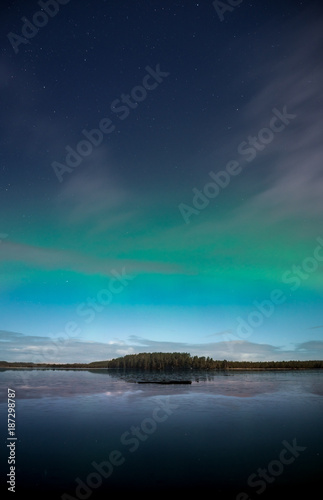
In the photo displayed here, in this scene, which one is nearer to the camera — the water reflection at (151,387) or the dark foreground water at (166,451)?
the dark foreground water at (166,451)

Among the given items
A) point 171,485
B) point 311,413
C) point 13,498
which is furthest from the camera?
point 311,413

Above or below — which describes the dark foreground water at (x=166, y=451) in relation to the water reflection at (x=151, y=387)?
above

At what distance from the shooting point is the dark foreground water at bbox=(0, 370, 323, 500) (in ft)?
62.5

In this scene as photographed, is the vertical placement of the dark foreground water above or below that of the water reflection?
above

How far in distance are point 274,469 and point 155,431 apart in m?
14.7

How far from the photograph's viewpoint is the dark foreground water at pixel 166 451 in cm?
1905

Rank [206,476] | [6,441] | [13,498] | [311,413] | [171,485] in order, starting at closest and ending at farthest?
[13,498]
[171,485]
[206,476]
[6,441]
[311,413]

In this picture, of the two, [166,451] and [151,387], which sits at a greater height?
[166,451]

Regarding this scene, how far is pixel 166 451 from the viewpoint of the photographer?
86.7ft

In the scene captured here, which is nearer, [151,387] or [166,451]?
[166,451]

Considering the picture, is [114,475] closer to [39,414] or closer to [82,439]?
[82,439]

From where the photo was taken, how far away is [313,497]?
1741 cm

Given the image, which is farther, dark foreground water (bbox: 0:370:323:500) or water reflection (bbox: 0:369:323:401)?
water reflection (bbox: 0:369:323:401)

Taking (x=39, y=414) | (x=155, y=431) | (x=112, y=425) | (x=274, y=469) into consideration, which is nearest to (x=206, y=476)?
(x=274, y=469)
